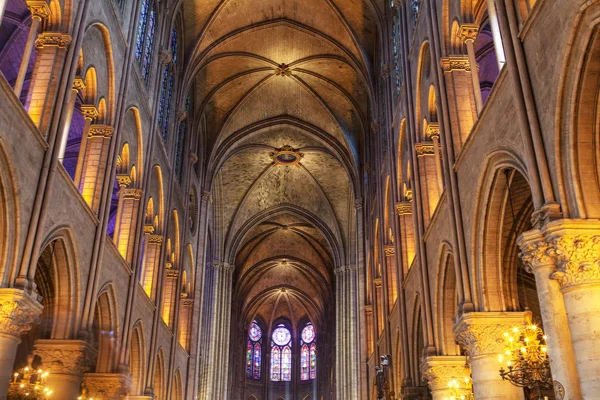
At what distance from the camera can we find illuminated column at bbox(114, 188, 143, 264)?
18203mm

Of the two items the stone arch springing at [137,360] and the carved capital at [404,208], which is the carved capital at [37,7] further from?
the carved capital at [404,208]

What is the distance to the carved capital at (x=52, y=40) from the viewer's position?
1266 cm

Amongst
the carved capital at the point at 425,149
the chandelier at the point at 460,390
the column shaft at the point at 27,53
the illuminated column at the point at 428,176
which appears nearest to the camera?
the column shaft at the point at 27,53

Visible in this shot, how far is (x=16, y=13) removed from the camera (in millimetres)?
18797

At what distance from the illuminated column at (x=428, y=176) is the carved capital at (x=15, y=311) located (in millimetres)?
9308

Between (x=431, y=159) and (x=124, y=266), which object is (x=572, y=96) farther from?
(x=124, y=266)

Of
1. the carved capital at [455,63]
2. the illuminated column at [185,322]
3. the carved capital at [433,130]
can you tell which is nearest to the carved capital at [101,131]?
the carved capital at [433,130]

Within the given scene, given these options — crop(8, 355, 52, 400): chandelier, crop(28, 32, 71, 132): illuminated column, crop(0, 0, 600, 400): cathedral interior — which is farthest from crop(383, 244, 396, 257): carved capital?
crop(28, 32, 71, 132): illuminated column

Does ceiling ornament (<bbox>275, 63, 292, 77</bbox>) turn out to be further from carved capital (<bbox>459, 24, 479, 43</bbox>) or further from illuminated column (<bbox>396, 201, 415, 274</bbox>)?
carved capital (<bbox>459, 24, 479, 43</bbox>)

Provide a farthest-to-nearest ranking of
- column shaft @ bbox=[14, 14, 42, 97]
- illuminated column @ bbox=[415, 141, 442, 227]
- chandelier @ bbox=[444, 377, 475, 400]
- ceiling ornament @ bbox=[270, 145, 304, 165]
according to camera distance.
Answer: ceiling ornament @ bbox=[270, 145, 304, 165] < illuminated column @ bbox=[415, 141, 442, 227] < chandelier @ bbox=[444, 377, 475, 400] < column shaft @ bbox=[14, 14, 42, 97]

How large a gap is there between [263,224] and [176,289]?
19.6 metres

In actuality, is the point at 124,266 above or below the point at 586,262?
above

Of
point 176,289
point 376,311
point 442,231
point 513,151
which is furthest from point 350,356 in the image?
point 513,151

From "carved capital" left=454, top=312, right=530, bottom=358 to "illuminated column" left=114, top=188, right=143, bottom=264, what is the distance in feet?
33.8
